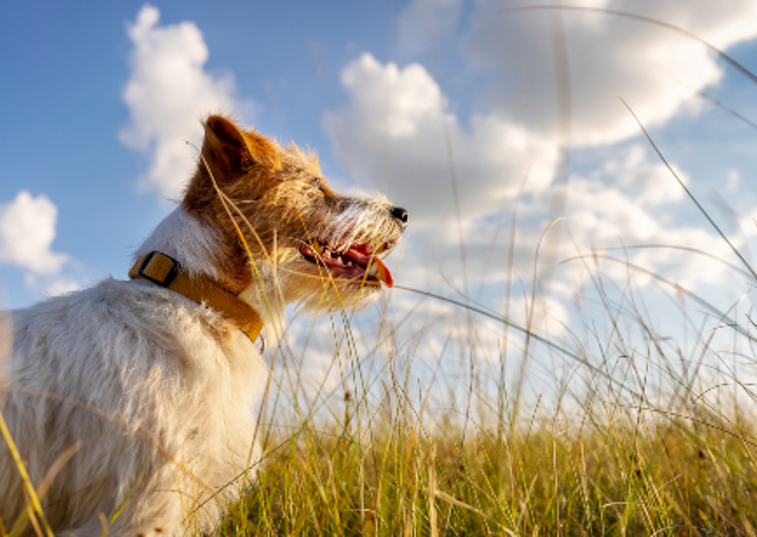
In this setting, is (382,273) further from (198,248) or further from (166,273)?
(166,273)

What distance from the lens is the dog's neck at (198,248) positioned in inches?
117

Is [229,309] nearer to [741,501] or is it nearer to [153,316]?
[153,316]

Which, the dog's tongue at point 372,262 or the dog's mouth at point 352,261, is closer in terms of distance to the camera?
the dog's mouth at point 352,261

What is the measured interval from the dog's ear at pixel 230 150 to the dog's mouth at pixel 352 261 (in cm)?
65

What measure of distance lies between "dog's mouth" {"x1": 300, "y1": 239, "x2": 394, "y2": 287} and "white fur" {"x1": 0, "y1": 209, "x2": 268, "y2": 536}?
0.88 meters

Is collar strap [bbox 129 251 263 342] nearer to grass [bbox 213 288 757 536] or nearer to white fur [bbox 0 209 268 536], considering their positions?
white fur [bbox 0 209 268 536]

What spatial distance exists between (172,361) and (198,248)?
72 cm

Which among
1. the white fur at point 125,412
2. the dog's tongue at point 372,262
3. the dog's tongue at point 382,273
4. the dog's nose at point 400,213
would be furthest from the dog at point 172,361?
the dog's nose at point 400,213

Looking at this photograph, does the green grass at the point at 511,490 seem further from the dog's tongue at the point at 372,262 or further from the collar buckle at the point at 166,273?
the collar buckle at the point at 166,273

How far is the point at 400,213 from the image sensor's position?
3.84 m

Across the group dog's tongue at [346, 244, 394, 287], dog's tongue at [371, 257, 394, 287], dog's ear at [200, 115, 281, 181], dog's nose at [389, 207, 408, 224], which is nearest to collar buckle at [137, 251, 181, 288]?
dog's ear at [200, 115, 281, 181]

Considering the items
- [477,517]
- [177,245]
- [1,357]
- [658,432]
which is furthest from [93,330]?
[658,432]

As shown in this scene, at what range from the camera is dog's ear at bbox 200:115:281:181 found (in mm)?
3137

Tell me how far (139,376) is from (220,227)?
1.03 meters
